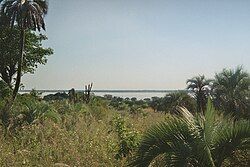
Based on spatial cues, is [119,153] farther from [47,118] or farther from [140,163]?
[47,118]

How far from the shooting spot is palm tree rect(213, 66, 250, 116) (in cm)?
1283

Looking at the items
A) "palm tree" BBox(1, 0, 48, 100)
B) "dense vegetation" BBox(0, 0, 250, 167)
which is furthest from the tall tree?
"dense vegetation" BBox(0, 0, 250, 167)

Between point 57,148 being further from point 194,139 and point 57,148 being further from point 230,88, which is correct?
point 230,88

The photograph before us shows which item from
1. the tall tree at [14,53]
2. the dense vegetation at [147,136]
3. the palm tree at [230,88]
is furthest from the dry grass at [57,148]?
the tall tree at [14,53]

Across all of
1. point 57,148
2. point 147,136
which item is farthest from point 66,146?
point 147,136

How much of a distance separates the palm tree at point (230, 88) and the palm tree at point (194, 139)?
21.4 ft

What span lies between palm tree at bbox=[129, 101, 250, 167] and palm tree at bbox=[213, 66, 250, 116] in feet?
21.4

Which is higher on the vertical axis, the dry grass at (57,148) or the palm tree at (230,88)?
the palm tree at (230,88)

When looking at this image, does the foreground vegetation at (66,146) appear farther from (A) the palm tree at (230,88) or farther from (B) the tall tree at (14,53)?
(B) the tall tree at (14,53)

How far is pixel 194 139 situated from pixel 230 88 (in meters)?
8.90

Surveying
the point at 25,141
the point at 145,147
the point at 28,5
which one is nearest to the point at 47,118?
the point at 25,141

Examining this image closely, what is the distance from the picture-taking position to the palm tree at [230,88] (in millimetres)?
12828

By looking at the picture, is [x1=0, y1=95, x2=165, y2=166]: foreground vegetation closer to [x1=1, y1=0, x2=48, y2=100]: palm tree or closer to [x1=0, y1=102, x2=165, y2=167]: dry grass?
[x1=0, y1=102, x2=165, y2=167]: dry grass

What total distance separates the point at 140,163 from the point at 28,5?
22.2 metres
